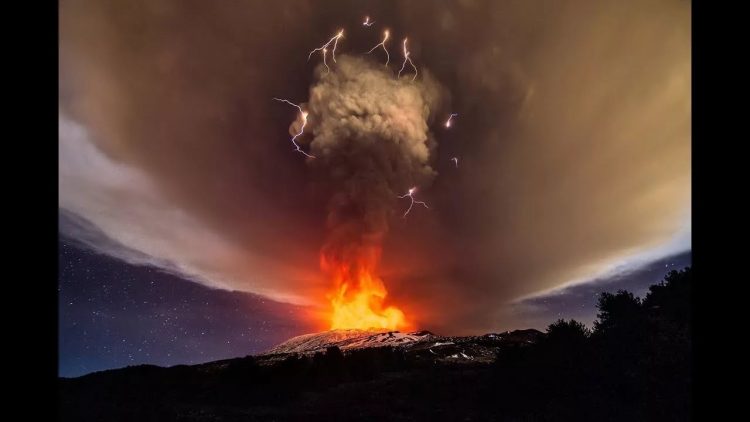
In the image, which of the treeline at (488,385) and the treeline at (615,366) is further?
the treeline at (488,385)

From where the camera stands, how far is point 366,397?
Result: 135 feet

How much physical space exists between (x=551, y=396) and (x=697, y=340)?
101 ft

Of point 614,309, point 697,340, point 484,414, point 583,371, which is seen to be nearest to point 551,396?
point 583,371

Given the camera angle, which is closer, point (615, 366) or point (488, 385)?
point (615, 366)

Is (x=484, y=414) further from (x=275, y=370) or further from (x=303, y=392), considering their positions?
(x=275, y=370)

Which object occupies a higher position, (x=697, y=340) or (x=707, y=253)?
(x=707, y=253)

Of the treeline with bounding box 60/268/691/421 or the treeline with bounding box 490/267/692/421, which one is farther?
the treeline with bounding box 60/268/691/421
